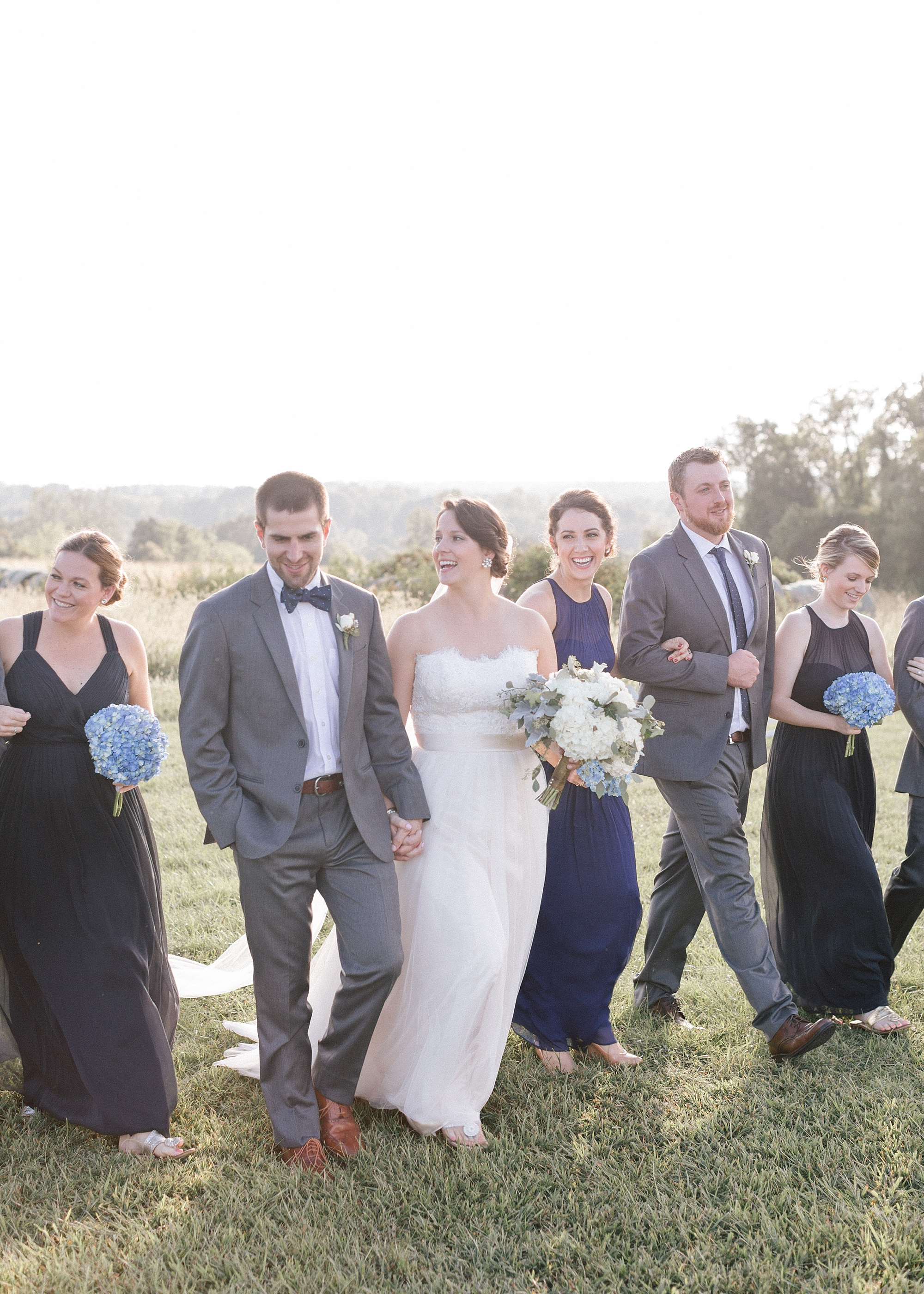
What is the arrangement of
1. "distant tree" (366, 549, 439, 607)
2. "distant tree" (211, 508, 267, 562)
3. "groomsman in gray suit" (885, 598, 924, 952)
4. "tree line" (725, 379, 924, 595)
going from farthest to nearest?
"distant tree" (211, 508, 267, 562) → "tree line" (725, 379, 924, 595) → "distant tree" (366, 549, 439, 607) → "groomsman in gray suit" (885, 598, 924, 952)

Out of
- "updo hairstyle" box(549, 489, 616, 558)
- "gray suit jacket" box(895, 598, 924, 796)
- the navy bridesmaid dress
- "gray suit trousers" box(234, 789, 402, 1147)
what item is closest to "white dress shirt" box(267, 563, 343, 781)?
"gray suit trousers" box(234, 789, 402, 1147)

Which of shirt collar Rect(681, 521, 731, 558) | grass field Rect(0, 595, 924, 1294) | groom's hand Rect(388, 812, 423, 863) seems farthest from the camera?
shirt collar Rect(681, 521, 731, 558)

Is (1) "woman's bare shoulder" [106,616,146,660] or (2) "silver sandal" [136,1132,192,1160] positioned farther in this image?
(1) "woman's bare shoulder" [106,616,146,660]

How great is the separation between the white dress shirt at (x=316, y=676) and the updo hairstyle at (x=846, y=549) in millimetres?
2636

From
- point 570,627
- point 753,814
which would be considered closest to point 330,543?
point 753,814

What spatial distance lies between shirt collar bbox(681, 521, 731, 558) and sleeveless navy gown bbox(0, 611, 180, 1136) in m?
2.85

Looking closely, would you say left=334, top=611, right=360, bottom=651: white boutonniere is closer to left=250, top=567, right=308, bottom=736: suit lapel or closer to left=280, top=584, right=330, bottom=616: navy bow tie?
left=280, top=584, right=330, bottom=616: navy bow tie

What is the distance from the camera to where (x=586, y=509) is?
5.53 meters

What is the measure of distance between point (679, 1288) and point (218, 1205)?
1.60m

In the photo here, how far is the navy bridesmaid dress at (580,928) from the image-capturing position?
491 centimetres

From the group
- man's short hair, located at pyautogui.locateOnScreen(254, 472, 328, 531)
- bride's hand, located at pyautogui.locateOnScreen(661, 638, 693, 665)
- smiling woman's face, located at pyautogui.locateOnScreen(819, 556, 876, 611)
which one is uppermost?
man's short hair, located at pyautogui.locateOnScreen(254, 472, 328, 531)

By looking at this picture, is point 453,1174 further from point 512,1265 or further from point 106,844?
point 106,844

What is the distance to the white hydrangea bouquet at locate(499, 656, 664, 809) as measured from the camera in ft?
14.1

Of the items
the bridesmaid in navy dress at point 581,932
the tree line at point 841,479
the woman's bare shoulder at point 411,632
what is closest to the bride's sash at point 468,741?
the bridesmaid in navy dress at point 581,932
